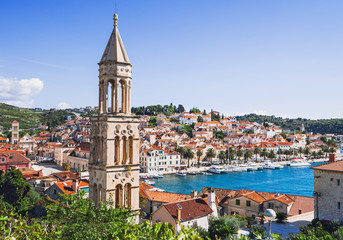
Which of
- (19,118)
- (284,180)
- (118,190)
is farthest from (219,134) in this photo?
(118,190)

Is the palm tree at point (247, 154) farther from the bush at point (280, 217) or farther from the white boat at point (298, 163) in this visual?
the bush at point (280, 217)

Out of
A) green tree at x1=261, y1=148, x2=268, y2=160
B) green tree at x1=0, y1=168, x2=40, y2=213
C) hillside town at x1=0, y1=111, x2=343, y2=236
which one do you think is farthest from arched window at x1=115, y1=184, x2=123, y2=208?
green tree at x1=261, y1=148, x2=268, y2=160

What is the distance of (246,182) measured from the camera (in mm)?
52688

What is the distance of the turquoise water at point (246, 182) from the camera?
150ft

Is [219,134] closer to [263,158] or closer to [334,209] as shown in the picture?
[263,158]

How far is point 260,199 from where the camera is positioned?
25.1m

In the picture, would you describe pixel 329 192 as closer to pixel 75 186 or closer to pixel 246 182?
pixel 75 186

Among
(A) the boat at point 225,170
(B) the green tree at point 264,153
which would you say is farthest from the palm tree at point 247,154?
(A) the boat at point 225,170

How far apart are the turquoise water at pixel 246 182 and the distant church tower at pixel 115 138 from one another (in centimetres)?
3324

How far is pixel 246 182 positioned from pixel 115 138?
45.2 m

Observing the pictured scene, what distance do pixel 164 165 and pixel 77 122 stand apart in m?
55.2

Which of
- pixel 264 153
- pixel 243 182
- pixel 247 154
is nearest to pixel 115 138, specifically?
pixel 243 182

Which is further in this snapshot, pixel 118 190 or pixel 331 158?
pixel 331 158

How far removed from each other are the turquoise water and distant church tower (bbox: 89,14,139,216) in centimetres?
3324
